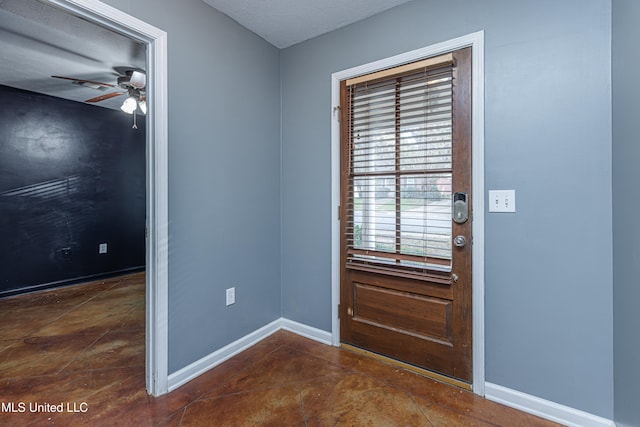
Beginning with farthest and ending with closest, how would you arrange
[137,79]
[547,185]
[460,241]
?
[137,79], [460,241], [547,185]

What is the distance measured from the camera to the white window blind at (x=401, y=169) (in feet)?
6.02

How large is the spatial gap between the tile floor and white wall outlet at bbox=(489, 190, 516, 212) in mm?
1102

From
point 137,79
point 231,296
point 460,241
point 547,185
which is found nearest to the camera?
point 547,185

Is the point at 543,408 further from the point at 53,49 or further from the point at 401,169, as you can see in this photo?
the point at 53,49

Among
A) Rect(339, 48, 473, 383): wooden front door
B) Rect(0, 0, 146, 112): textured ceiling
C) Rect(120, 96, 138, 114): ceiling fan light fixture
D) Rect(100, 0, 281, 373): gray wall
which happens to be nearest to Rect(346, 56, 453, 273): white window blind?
Rect(339, 48, 473, 383): wooden front door

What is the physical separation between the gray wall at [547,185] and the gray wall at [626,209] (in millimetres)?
55

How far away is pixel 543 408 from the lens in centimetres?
155

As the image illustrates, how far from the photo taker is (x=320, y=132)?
2.34 metres

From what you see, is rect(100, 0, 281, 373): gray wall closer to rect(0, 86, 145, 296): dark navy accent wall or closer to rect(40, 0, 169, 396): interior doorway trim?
rect(40, 0, 169, 396): interior doorway trim

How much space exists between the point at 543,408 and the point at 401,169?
154 centimetres

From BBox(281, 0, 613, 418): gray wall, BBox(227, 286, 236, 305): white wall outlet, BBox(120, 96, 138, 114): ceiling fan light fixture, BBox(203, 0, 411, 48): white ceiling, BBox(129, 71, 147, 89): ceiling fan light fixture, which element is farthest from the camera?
BBox(120, 96, 138, 114): ceiling fan light fixture

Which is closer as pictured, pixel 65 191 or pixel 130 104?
pixel 130 104

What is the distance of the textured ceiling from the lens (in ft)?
6.36

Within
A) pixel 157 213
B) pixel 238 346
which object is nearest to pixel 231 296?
pixel 238 346
